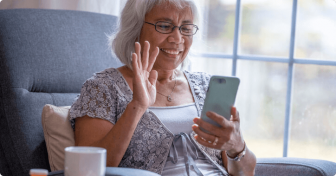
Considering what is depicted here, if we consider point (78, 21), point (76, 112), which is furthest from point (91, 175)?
point (78, 21)

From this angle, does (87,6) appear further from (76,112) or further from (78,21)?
(76,112)

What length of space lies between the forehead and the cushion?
1.71 ft

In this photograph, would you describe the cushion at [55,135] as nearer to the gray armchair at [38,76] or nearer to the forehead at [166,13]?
the gray armchair at [38,76]

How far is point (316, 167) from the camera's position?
1.32 metres

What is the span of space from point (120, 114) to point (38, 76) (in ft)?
1.28

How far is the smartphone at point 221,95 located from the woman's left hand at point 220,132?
0.08 feet

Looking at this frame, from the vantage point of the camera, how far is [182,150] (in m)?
1.31

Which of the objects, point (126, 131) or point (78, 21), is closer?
point (126, 131)

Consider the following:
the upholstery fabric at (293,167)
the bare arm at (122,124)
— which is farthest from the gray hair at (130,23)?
the upholstery fabric at (293,167)

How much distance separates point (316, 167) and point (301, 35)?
115 cm

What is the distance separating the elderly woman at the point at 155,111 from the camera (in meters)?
1.12

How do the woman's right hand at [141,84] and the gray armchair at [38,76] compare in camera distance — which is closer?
the woman's right hand at [141,84]

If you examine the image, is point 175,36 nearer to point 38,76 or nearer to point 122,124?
point 122,124

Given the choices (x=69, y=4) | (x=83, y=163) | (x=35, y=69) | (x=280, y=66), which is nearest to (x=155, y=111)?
(x=35, y=69)
